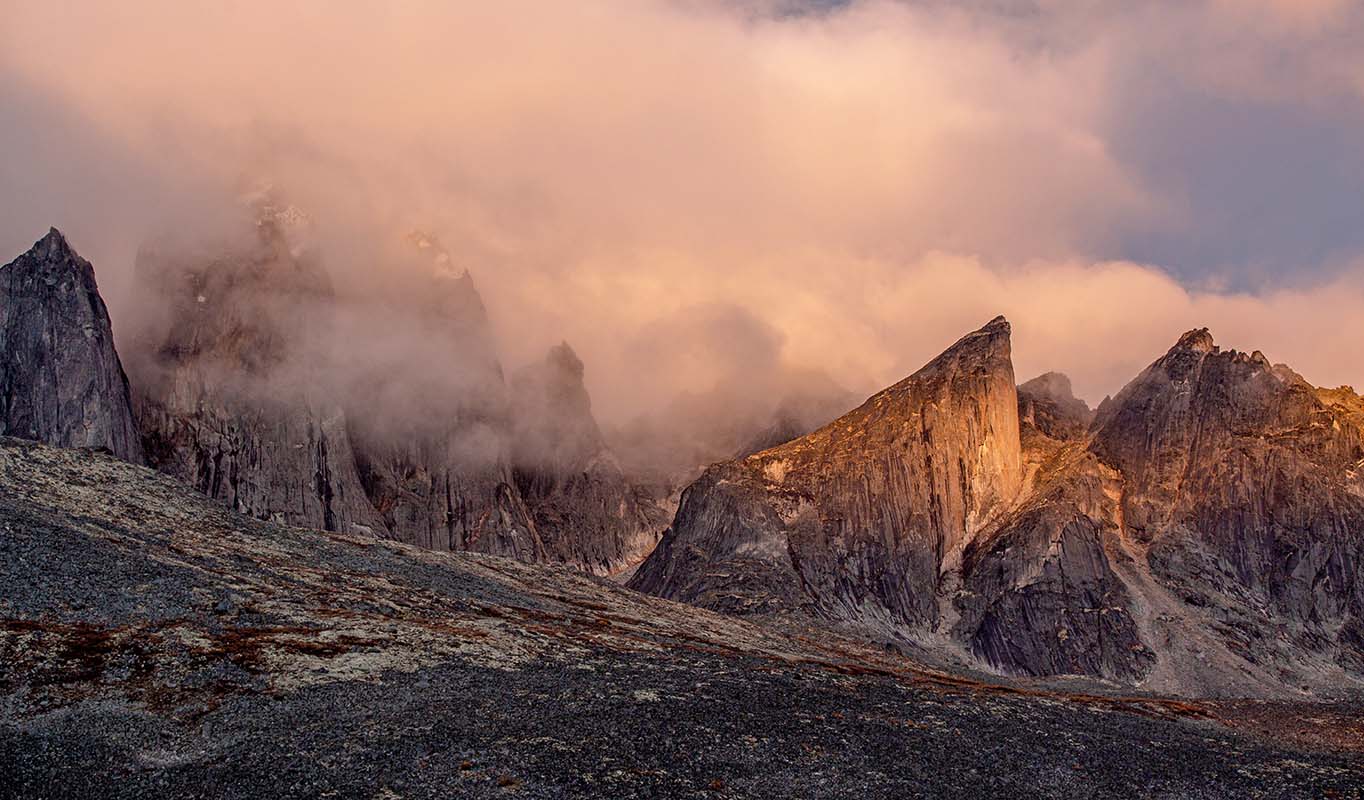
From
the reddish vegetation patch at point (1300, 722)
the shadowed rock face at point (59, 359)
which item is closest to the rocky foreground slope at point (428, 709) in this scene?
the reddish vegetation patch at point (1300, 722)

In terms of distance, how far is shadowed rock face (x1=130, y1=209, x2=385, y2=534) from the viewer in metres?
178

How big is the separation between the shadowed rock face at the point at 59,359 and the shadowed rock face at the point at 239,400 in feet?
48.7

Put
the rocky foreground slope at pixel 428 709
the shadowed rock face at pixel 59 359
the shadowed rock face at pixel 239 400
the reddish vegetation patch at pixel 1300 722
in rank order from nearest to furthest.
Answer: the rocky foreground slope at pixel 428 709 → the reddish vegetation patch at pixel 1300 722 → the shadowed rock face at pixel 59 359 → the shadowed rock face at pixel 239 400

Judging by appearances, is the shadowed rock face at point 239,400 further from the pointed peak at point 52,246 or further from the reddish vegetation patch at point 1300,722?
the reddish vegetation patch at point 1300,722

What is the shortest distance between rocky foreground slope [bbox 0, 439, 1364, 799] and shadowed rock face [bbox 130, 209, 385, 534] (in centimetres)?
10228

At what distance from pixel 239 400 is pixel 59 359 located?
118 feet

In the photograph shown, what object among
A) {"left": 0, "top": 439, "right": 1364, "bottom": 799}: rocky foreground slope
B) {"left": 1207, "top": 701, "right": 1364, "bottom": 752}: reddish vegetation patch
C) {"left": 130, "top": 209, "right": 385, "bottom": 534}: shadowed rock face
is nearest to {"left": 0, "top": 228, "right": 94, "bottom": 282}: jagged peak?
{"left": 130, "top": 209, "right": 385, "bottom": 534}: shadowed rock face

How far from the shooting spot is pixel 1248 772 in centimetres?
5122

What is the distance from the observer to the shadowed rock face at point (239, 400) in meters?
178

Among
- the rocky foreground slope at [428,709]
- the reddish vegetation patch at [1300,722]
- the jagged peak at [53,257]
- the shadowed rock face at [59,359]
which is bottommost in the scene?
the reddish vegetation patch at [1300,722]

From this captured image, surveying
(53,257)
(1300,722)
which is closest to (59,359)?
(53,257)

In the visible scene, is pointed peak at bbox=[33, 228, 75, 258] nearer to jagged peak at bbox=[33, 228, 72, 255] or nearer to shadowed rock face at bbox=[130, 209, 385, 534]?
jagged peak at bbox=[33, 228, 72, 255]

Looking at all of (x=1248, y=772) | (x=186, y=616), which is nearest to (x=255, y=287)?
(x=186, y=616)

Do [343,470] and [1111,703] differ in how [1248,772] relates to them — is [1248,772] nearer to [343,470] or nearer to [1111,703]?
[1111,703]
